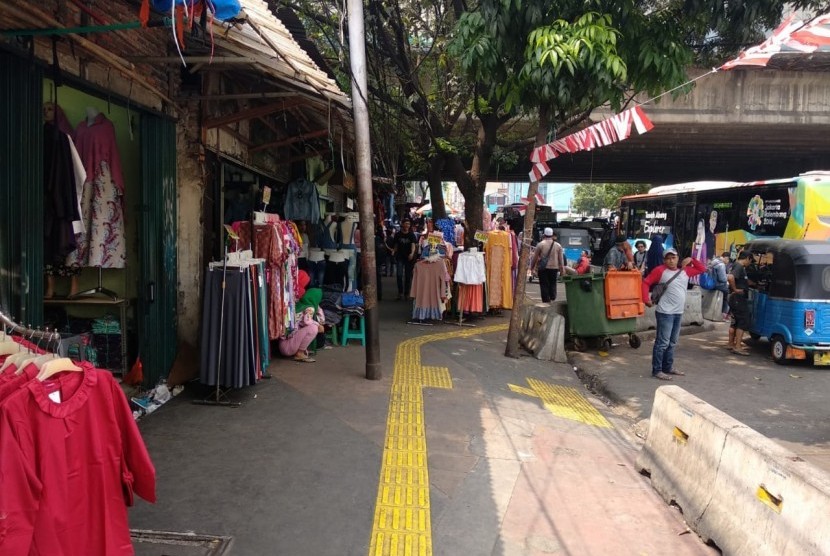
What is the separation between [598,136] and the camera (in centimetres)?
737

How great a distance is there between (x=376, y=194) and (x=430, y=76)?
3830mm

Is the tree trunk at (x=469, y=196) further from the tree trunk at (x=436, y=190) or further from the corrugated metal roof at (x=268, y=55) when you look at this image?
the corrugated metal roof at (x=268, y=55)

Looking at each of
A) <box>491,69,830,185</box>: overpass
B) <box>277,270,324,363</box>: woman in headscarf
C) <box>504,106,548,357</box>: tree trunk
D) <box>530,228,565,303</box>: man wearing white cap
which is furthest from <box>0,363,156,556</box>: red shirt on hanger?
<box>491,69,830,185</box>: overpass

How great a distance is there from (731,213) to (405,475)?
14463 millimetres

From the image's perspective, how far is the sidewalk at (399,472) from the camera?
12.0ft

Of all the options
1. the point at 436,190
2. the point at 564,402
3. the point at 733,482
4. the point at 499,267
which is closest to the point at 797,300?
the point at 564,402

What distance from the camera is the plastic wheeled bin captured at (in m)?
9.49

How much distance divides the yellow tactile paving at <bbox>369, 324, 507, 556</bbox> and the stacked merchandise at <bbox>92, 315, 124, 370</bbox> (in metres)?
2.82

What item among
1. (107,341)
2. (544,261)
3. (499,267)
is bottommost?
(107,341)

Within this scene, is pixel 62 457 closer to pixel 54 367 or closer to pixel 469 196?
pixel 54 367

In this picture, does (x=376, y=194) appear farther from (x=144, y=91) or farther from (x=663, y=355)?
(x=144, y=91)

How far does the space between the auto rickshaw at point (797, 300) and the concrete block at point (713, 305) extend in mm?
3928

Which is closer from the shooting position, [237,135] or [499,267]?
[237,135]

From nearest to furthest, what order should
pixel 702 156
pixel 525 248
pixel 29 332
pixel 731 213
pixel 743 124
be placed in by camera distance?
pixel 29 332, pixel 525 248, pixel 731 213, pixel 743 124, pixel 702 156
